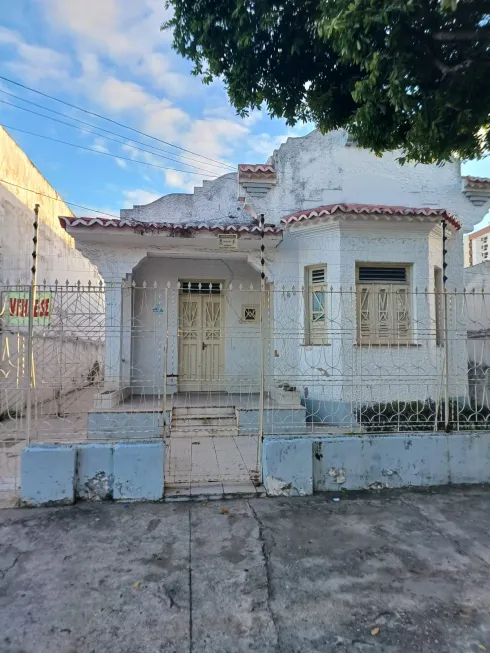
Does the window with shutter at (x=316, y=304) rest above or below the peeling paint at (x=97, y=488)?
above

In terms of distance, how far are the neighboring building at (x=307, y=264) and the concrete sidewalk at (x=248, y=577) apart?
2982 mm

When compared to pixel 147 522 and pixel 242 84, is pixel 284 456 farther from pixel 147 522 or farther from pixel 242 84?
pixel 242 84

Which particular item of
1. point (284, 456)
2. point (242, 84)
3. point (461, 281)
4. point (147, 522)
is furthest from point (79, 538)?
point (461, 281)

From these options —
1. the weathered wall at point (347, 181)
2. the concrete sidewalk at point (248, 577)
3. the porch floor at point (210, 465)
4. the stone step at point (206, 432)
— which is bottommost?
the concrete sidewalk at point (248, 577)

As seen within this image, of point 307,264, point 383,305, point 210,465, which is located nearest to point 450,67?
point 383,305

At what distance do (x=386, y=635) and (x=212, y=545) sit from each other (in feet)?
4.62

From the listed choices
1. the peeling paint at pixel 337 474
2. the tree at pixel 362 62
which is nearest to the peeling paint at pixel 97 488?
the peeling paint at pixel 337 474

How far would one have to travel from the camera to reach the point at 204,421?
677 cm

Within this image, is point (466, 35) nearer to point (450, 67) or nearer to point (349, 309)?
point (450, 67)

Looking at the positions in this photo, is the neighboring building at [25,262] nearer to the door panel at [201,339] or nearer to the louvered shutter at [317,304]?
the door panel at [201,339]

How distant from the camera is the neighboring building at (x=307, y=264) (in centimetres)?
699

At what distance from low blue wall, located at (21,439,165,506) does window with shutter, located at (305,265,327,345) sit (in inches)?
162

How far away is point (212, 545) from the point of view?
3193 mm

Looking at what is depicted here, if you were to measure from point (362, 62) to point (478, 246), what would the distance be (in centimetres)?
1344
